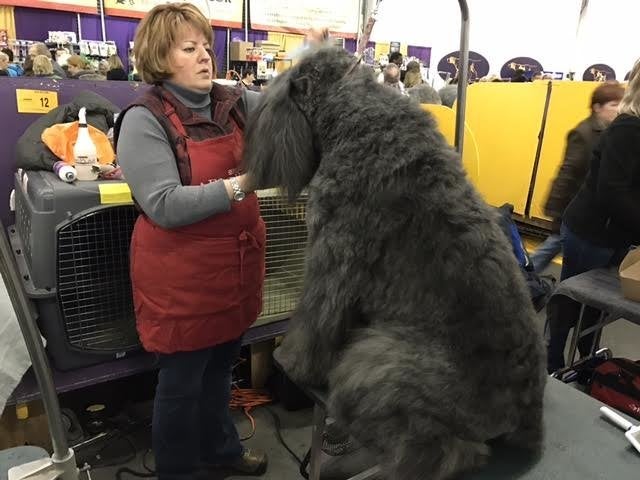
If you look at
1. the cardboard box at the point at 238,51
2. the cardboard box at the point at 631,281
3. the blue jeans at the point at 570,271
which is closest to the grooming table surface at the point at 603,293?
the cardboard box at the point at 631,281

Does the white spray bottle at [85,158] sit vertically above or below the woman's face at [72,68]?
below

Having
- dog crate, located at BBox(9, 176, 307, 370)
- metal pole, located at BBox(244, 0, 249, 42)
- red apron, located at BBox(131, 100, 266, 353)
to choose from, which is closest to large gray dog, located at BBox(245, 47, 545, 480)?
red apron, located at BBox(131, 100, 266, 353)

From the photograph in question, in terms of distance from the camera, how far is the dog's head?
105cm

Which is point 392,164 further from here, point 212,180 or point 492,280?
A: point 212,180

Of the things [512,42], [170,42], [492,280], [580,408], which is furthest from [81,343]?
[512,42]

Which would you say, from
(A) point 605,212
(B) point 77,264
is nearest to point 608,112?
(A) point 605,212

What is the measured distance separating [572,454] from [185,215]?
97cm

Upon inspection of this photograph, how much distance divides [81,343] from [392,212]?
1.17 meters

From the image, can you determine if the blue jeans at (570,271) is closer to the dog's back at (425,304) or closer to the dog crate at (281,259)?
the dog crate at (281,259)

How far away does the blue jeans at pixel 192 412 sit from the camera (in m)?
1.39

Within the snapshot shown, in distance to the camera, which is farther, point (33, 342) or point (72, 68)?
point (72, 68)

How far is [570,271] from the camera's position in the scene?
2223 millimetres

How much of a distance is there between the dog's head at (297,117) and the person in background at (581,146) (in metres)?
1.75

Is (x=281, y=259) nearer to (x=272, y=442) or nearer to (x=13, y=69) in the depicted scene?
(x=272, y=442)
